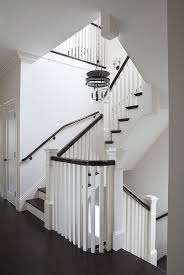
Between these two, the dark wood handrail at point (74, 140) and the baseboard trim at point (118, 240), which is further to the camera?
the dark wood handrail at point (74, 140)

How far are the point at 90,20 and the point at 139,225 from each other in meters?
2.93

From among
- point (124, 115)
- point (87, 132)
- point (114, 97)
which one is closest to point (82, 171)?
point (87, 132)

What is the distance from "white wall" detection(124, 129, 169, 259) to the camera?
4867 millimetres

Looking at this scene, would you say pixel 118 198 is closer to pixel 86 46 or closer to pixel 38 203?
pixel 38 203

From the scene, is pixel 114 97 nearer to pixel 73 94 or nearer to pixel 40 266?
pixel 73 94

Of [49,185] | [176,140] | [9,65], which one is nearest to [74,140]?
[49,185]

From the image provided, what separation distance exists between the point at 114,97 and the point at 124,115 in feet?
1.51

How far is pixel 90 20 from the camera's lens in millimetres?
2584

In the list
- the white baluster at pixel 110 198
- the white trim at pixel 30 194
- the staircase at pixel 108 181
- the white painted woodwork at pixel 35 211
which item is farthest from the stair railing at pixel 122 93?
the white painted woodwork at pixel 35 211

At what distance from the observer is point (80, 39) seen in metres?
4.86

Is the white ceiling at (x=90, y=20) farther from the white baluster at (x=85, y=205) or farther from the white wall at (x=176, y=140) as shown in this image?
the white baluster at (x=85, y=205)

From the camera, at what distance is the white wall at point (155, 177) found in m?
4.87

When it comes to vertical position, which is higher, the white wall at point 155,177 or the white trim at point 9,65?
the white trim at point 9,65

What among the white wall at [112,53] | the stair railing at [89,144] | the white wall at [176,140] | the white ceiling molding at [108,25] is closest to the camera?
the white wall at [176,140]
